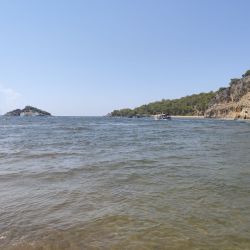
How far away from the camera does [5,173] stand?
17891 millimetres

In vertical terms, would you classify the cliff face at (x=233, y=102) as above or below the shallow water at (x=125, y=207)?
above

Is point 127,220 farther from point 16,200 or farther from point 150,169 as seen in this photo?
point 150,169

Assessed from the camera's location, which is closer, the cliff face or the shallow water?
the shallow water

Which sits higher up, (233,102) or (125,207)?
(233,102)

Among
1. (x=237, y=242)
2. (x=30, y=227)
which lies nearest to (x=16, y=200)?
(x=30, y=227)

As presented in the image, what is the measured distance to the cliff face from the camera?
143 m

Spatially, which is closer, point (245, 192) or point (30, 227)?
point (30, 227)

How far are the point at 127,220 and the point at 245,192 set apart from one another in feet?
17.0

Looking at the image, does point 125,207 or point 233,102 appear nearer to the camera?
point 125,207

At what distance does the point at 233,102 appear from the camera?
164 metres

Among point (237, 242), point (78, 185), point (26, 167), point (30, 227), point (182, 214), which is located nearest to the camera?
point (237, 242)

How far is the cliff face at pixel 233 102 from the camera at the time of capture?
5630 inches

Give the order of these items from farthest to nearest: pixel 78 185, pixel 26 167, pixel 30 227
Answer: pixel 26 167, pixel 78 185, pixel 30 227

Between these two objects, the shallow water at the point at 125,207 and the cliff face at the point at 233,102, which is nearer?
the shallow water at the point at 125,207
